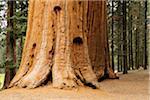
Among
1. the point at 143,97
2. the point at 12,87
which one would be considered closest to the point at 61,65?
the point at 12,87

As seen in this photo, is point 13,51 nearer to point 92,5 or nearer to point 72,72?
point 92,5

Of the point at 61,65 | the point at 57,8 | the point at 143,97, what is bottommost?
the point at 143,97

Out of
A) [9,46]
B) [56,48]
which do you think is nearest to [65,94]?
[56,48]

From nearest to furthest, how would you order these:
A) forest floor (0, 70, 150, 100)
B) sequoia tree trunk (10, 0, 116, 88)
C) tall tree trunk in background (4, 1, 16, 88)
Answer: forest floor (0, 70, 150, 100), sequoia tree trunk (10, 0, 116, 88), tall tree trunk in background (4, 1, 16, 88)

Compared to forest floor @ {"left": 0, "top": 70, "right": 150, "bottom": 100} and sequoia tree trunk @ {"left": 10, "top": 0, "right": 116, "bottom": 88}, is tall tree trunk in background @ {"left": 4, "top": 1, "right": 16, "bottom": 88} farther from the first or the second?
forest floor @ {"left": 0, "top": 70, "right": 150, "bottom": 100}

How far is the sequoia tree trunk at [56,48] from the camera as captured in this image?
10195mm

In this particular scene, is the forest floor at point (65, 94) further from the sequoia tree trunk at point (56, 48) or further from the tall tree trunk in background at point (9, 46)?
the tall tree trunk in background at point (9, 46)

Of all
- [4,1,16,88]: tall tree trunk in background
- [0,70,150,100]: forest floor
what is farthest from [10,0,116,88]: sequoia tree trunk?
[4,1,16,88]: tall tree trunk in background

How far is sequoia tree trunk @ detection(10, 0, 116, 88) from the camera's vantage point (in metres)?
10.2

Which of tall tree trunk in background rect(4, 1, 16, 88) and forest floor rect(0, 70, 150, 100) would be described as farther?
tall tree trunk in background rect(4, 1, 16, 88)

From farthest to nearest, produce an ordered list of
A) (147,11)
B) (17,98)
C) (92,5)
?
(147,11) < (92,5) < (17,98)

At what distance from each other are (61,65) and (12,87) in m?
1.51

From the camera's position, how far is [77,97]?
8.91 meters

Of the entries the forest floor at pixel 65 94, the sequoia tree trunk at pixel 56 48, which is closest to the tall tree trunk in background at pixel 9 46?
the sequoia tree trunk at pixel 56 48
